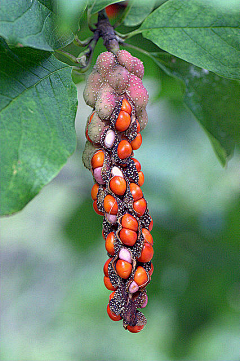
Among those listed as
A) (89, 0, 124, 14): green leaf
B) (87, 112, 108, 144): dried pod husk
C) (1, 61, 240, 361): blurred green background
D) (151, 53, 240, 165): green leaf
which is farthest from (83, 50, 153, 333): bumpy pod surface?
(1, 61, 240, 361): blurred green background

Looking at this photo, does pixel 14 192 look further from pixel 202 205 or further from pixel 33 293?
pixel 33 293

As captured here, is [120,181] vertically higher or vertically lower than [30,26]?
lower

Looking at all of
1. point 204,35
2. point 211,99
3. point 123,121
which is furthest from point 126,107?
point 211,99

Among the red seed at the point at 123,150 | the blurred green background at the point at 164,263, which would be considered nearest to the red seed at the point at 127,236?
the red seed at the point at 123,150

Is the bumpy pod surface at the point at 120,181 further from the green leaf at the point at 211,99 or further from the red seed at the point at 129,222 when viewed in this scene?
the green leaf at the point at 211,99

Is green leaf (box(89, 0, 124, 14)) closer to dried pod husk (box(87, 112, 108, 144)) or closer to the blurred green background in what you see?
dried pod husk (box(87, 112, 108, 144))

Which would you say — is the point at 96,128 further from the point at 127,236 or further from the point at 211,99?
the point at 211,99
